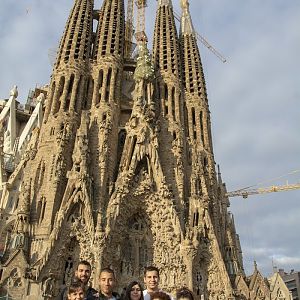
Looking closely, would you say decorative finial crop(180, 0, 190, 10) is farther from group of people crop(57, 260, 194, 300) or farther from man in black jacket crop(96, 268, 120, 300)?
man in black jacket crop(96, 268, 120, 300)

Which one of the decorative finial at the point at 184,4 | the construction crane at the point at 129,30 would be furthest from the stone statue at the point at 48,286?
the decorative finial at the point at 184,4

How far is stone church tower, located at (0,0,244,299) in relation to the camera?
795 inches

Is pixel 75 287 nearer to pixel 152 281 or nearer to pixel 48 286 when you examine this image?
pixel 152 281

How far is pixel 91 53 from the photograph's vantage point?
29516mm

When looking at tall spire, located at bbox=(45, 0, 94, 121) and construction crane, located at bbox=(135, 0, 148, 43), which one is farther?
construction crane, located at bbox=(135, 0, 148, 43)

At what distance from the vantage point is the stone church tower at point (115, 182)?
20.2 metres

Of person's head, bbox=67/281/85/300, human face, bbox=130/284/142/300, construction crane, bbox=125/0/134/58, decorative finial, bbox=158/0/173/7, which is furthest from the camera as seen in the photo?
construction crane, bbox=125/0/134/58

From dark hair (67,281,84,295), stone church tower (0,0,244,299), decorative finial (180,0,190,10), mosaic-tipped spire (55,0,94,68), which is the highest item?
decorative finial (180,0,190,10)

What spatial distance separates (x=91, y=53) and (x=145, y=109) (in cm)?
721

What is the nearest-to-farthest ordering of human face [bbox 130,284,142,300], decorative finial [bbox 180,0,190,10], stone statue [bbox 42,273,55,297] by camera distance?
human face [bbox 130,284,142,300] < stone statue [bbox 42,273,55,297] < decorative finial [bbox 180,0,190,10]

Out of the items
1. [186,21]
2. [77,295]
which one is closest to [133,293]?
[77,295]

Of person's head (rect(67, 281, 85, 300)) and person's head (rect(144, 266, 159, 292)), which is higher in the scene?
person's head (rect(144, 266, 159, 292))

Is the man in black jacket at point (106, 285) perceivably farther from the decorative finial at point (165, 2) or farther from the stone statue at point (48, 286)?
the decorative finial at point (165, 2)

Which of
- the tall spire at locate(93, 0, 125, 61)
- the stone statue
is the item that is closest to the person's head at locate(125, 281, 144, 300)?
the stone statue
